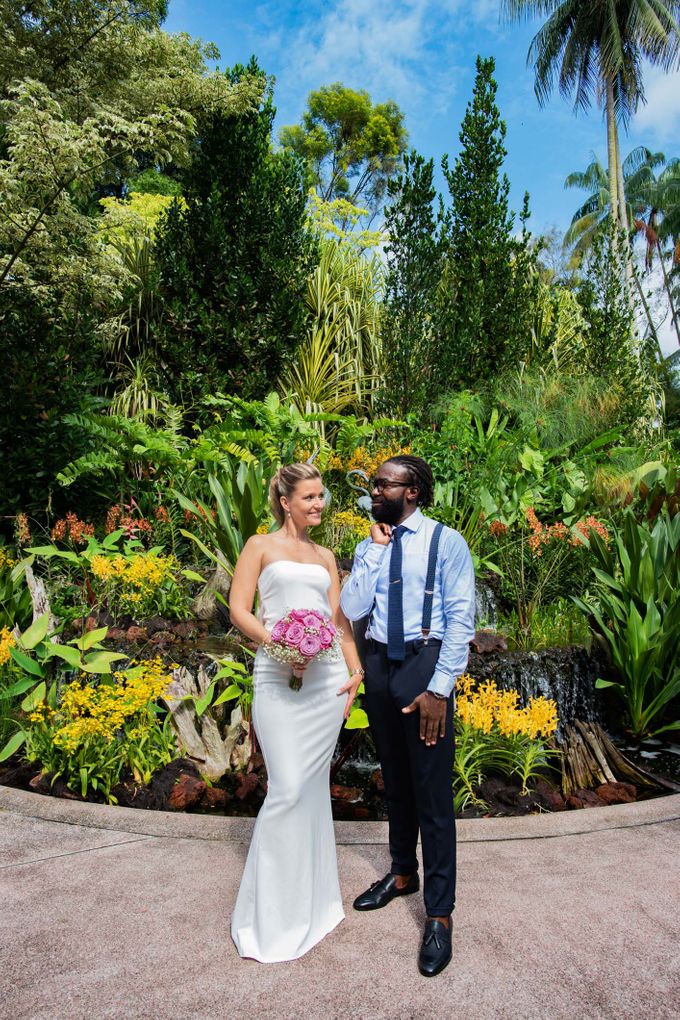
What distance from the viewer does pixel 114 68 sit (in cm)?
1012

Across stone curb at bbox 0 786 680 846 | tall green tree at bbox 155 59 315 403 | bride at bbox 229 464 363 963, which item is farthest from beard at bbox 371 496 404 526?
tall green tree at bbox 155 59 315 403

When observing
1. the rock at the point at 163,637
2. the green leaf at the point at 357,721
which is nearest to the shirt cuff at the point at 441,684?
the green leaf at the point at 357,721

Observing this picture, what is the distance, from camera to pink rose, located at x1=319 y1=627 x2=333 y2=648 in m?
2.53

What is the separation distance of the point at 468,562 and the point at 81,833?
2220 mm

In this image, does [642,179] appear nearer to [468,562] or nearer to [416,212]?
[416,212]

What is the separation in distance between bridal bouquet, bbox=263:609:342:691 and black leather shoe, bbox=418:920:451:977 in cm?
93

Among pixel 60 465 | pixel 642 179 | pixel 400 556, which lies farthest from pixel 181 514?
pixel 642 179

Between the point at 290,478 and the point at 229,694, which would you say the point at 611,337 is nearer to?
the point at 229,694

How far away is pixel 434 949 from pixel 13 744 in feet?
8.78

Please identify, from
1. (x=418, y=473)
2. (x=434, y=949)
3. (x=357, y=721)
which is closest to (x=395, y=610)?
(x=418, y=473)

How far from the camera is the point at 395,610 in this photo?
252cm

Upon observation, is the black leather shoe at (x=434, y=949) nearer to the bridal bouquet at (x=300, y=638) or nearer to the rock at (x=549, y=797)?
the bridal bouquet at (x=300, y=638)

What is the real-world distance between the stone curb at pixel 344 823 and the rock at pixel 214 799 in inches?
11.7

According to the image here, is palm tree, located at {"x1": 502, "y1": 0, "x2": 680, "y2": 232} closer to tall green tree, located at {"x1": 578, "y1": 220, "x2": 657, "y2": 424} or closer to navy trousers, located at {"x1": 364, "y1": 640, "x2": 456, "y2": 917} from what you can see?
tall green tree, located at {"x1": 578, "y1": 220, "x2": 657, "y2": 424}
